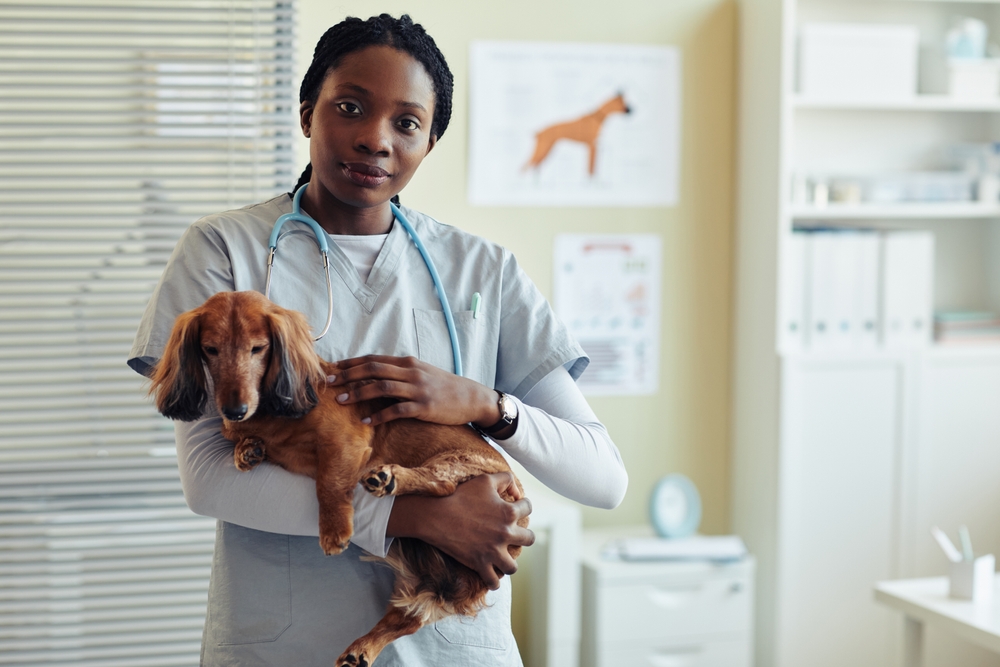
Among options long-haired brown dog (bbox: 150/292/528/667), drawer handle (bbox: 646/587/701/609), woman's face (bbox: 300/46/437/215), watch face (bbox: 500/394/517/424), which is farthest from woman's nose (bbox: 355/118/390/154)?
drawer handle (bbox: 646/587/701/609)

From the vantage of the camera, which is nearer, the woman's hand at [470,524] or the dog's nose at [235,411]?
the dog's nose at [235,411]

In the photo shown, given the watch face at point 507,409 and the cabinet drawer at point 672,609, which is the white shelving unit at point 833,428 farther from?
the watch face at point 507,409

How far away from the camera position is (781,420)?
2990 millimetres

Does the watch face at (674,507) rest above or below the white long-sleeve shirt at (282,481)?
below

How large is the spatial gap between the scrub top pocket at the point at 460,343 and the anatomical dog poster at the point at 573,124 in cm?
182

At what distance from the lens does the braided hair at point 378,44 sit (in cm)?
116

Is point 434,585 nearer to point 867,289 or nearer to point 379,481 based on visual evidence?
point 379,481

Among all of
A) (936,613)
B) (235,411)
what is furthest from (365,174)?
(936,613)

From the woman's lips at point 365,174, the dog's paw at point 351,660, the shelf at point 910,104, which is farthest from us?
the shelf at point 910,104

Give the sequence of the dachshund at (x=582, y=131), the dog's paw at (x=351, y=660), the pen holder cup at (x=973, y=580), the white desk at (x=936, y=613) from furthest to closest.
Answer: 1. the dachshund at (x=582, y=131)
2. the pen holder cup at (x=973, y=580)
3. the white desk at (x=936, y=613)
4. the dog's paw at (x=351, y=660)

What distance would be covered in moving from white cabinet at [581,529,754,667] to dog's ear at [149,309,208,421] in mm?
2065

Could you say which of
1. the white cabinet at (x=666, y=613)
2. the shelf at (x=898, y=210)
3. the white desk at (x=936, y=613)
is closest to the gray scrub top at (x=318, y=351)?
the white desk at (x=936, y=613)

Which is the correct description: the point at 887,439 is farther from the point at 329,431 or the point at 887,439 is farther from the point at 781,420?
the point at 329,431

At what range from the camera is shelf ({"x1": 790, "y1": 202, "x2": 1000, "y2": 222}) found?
3.03 m
